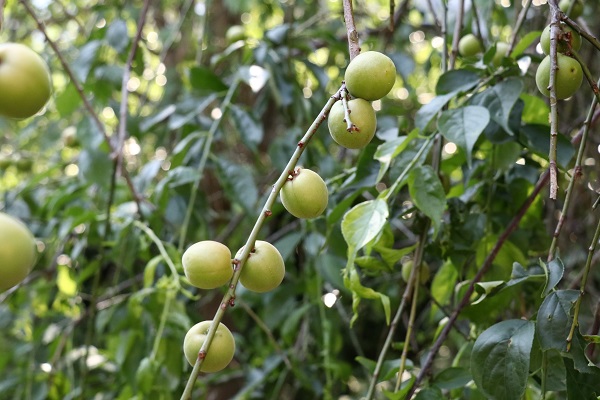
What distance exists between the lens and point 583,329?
1.77m

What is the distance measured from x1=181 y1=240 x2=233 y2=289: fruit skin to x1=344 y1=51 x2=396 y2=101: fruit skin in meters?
0.20

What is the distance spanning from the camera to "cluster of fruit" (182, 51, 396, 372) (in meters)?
0.63

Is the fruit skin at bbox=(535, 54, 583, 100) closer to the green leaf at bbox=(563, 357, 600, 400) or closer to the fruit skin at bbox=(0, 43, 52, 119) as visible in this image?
the green leaf at bbox=(563, 357, 600, 400)

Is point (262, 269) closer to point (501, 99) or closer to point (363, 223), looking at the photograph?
point (363, 223)

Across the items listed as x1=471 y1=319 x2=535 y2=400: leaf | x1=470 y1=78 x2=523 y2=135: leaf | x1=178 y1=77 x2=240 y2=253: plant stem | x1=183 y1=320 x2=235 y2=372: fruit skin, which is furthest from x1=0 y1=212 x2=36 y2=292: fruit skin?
x1=178 y1=77 x2=240 y2=253: plant stem

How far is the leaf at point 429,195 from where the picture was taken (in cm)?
86

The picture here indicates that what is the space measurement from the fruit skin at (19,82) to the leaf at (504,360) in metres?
0.53

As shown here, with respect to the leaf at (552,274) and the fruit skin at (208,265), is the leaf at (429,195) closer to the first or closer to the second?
the leaf at (552,274)

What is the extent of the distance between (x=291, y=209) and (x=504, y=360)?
293 millimetres

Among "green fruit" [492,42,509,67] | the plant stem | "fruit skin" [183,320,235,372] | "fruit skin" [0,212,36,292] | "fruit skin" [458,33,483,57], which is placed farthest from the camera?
the plant stem

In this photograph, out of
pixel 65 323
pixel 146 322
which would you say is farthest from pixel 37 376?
pixel 146 322

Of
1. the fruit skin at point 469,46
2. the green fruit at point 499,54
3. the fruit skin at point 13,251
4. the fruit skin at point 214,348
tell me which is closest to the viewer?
the fruit skin at point 13,251

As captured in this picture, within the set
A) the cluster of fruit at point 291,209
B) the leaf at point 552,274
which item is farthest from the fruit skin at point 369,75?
the leaf at point 552,274

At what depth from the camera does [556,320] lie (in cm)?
70
